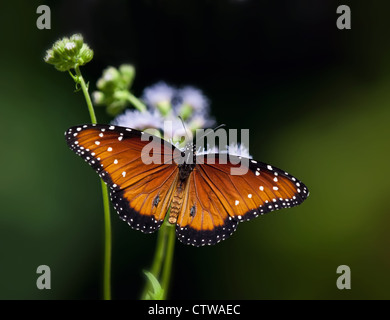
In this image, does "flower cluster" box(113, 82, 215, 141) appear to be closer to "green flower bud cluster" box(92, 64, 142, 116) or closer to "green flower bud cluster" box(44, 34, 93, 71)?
"green flower bud cluster" box(92, 64, 142, 116)

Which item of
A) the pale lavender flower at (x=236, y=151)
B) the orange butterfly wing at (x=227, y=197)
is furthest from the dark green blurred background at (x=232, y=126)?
the orange butterfly wing at (x=227, y=197)

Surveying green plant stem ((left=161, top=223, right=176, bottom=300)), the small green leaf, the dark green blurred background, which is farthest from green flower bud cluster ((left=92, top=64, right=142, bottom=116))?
the dark green blurred background

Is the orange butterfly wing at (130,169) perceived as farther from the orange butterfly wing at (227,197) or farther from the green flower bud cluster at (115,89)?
the green flower bud cluster at (115,89)

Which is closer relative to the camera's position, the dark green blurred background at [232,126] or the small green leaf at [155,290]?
the small green leaf at [155,290]

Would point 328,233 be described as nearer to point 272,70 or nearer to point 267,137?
point 267,137

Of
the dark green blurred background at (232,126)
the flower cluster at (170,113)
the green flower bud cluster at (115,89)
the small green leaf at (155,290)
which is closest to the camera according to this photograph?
the small green leaf at (155,290)

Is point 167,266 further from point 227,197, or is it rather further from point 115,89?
point 115,89
